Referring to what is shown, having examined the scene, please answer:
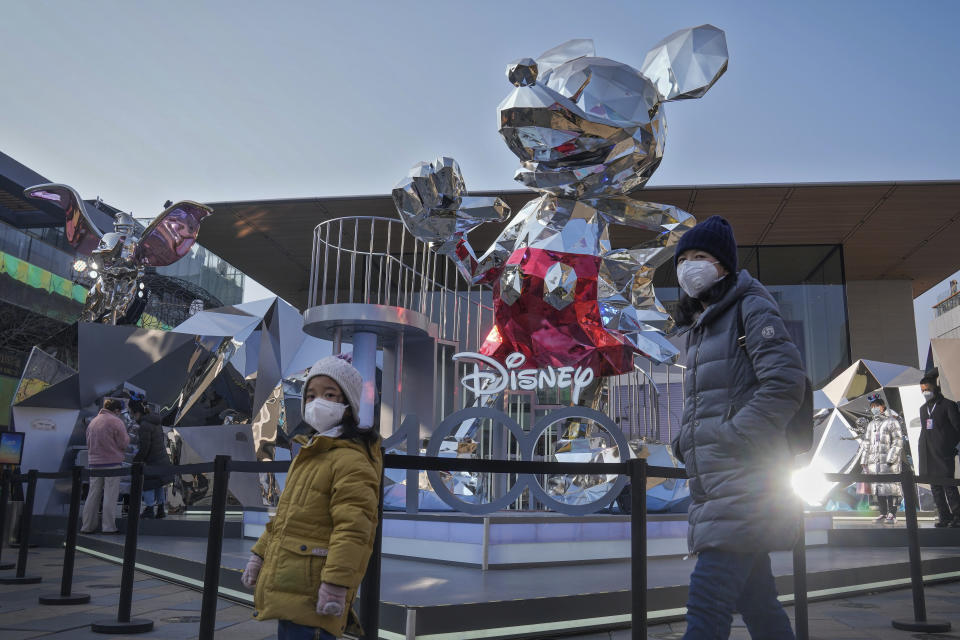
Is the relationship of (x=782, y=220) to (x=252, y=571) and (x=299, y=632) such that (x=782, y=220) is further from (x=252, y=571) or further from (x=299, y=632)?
(x=299, y=632)

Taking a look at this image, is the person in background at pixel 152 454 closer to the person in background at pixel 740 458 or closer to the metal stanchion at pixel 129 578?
the metal stanchion at pixel 129 578

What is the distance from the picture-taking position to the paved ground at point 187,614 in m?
3.97

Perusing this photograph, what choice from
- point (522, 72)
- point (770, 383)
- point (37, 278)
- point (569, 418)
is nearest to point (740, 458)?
point (770, 383)

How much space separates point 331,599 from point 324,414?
1.88 ft

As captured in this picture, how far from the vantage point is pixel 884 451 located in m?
9.58

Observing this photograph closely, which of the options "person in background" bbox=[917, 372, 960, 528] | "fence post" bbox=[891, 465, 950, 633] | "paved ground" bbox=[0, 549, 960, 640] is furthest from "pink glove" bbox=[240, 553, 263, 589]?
"person in background" bbox=[917, 372, 960, 528]

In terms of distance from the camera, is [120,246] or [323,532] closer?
[323,532]

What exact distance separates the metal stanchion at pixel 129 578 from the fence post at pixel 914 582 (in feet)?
13.0

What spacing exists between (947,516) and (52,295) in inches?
734

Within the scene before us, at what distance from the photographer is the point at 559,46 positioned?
6.13 metres

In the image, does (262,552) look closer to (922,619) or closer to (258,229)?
(922,619)

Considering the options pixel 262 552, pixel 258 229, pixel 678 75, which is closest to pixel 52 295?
pixel 258 229

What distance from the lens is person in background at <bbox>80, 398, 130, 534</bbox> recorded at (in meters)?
8.11

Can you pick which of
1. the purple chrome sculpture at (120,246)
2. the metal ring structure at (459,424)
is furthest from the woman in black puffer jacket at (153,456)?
the metal ring structure at (459,424)
